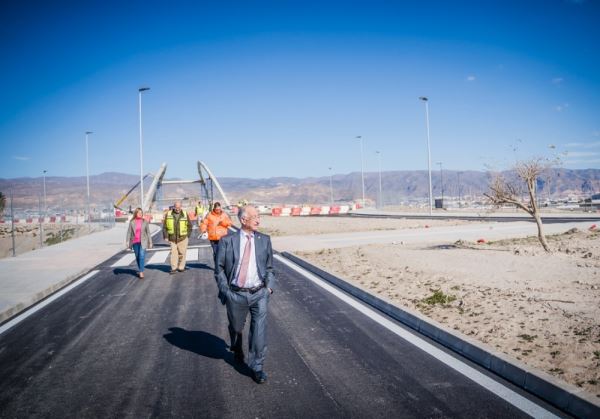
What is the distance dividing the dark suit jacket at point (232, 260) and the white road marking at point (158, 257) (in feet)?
32.4

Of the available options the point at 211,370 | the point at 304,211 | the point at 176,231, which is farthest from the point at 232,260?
the point at 304,211

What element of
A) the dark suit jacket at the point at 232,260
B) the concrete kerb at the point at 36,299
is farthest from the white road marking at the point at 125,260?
the dark suit jacket at the point at 232,260

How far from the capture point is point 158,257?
50.7ft

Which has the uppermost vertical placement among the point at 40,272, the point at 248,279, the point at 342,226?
the point at 248,279

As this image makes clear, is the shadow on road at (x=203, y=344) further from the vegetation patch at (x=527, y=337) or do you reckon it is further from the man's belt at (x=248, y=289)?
the vegetation patch at (x=527, y=337)

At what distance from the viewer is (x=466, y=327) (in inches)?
230

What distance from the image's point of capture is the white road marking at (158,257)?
14.1 m

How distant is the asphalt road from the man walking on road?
11.8 ft

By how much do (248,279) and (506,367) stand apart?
2840 mm

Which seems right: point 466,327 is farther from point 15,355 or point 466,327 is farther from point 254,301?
point 15,355

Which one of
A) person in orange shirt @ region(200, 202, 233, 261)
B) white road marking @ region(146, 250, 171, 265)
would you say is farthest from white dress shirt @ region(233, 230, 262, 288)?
white road marking @ region(146, 250, 171, 265)

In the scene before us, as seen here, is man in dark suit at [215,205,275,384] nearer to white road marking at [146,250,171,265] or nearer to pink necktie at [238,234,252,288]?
pink necktie at [238,234,252,288]

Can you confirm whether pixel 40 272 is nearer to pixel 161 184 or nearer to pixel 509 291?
pixel 509 291

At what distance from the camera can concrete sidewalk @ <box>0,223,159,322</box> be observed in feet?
27.4
